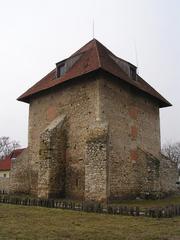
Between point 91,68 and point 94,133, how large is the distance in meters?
3.64

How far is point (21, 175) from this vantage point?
21609 mm

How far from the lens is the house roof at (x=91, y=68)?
17.3m

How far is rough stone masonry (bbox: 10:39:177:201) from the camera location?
52.2ft

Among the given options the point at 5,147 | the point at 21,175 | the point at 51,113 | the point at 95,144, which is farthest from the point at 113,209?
the point at 5,147

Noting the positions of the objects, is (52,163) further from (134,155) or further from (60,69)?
(60,69)

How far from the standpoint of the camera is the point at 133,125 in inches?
749

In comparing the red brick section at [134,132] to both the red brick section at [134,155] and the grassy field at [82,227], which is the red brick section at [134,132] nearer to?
the red brick section at [134,155]

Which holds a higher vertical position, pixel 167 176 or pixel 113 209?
pixel 167 176

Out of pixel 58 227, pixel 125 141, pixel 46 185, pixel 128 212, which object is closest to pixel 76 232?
pixel 58 227

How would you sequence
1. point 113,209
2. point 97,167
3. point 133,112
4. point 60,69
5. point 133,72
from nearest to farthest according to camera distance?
point 113,209, point 97,167, point 133,112, point 60,69, point 133,72

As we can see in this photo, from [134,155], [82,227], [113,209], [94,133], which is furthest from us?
[134,155]

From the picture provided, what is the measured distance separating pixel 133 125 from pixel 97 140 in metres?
4.31

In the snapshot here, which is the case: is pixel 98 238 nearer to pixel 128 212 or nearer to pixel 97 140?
pixel 128 212

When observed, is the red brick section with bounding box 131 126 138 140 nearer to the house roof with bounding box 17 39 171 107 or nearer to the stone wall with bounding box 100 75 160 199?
the stone wall with bounding box 100 75 160 199
